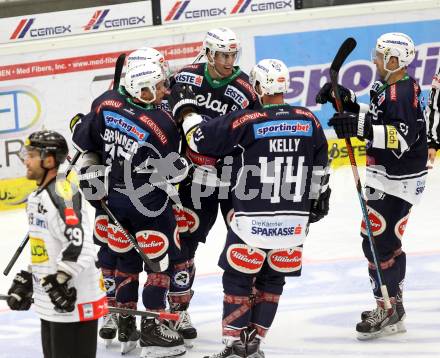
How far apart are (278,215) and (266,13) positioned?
4316mm

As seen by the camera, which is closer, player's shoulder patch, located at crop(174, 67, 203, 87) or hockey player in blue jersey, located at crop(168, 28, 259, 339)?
hockey player in blue jersey, located at crop(168, 28, 259, 339)

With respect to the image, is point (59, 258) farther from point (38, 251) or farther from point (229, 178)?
point (229, 178)

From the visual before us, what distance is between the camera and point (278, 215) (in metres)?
5.59

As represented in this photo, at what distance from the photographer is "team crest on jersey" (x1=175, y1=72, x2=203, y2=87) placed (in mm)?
6449

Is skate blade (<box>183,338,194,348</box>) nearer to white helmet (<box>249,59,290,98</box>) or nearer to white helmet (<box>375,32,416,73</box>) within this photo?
white helmet (<box>249,59,290,98</box>)

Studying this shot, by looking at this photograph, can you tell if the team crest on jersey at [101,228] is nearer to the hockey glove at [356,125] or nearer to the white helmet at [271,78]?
the white helmet at [271,78]

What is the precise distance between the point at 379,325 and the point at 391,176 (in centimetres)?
83

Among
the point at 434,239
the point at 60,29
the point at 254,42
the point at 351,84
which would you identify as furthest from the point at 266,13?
the point at 434,239

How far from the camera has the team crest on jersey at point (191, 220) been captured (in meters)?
6.37

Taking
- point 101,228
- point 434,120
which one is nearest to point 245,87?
point 101,228

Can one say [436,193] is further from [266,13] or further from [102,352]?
[102,352]

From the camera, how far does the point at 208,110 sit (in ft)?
21.2

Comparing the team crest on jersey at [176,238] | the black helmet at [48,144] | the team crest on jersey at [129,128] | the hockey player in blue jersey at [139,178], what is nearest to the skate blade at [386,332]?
the hockey player in blue jersey at [139,178]

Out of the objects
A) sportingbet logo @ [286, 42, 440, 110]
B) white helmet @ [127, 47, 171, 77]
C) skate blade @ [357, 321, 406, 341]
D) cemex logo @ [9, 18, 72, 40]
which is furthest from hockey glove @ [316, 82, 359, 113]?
cemex logo @ [9, 18, 72, 40]
